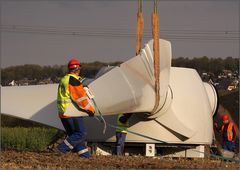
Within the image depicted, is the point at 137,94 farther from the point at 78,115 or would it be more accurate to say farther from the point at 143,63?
the point at 78,115

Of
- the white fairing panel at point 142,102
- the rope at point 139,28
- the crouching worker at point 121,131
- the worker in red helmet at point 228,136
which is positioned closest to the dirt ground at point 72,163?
the white fairing panel at point 142,102

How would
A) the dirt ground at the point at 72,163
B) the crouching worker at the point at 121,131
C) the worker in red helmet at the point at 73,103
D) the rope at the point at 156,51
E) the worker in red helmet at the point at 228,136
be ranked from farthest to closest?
the worker in red helmet at the point at 228,136 → the crouching worker at the point at 121,131 → the rope at the point at 156,51 → the worker in red helmet at the point at 73,103 → the dirt ground at the point at 72,163

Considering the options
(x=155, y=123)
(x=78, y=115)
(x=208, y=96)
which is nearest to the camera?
(x=78, y=115)

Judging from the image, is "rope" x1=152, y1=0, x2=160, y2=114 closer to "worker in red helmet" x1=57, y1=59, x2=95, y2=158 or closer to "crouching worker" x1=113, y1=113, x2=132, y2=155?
"crouching worker" x1=113, y1=113, x2=132, y2=155

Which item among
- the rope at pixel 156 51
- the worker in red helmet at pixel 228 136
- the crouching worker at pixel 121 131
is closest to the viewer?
the rope at pixel 156 51

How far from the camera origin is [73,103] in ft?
40.2

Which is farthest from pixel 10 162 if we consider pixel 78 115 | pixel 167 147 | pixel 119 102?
pixel 167 147

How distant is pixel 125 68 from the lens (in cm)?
1408

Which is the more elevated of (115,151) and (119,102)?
(119,102)

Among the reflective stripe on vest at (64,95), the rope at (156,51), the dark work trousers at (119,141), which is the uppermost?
the rope at (156,51)

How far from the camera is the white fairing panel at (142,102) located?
45.3 feet

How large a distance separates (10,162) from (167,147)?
5691 mm

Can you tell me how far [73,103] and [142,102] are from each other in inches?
81.4

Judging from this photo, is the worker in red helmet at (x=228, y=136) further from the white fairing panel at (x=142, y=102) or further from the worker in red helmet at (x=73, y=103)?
the worker in red helmet at (x=73, y=103)
